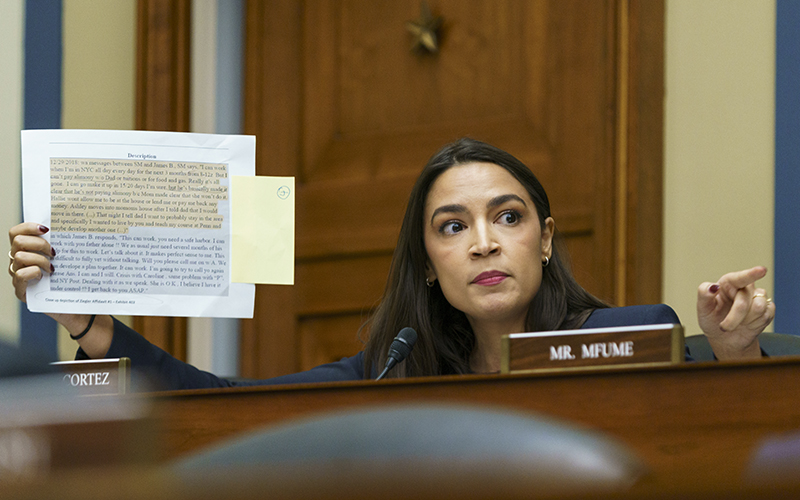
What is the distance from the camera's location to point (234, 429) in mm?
846

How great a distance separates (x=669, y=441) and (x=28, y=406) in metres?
0.52

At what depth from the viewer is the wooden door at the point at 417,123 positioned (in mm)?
2312

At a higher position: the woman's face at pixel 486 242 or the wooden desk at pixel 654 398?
the woman's face at pixel 486 242

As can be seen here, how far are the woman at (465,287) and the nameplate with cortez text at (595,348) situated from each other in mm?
696

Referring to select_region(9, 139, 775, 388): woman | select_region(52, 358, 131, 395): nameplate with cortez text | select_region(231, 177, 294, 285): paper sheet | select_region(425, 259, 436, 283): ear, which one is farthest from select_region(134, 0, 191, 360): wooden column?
select_region(52, 358, 131, 395): nameplate with cortez text

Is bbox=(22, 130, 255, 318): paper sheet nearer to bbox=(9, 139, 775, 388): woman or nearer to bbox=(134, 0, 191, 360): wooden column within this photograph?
bbox=(9, 139, 775, 388): woman

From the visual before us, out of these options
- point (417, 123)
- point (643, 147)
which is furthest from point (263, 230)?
point (417, 123)

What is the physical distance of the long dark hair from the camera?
169cm

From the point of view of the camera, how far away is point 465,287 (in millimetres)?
1609

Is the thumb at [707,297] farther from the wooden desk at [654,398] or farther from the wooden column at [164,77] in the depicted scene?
the wooden column at [164,77]

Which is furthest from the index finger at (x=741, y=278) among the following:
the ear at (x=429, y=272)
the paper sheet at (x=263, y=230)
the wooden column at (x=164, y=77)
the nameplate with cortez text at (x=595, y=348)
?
the wooden column at (x=164, y=77)

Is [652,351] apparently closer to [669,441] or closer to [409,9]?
[669,441]

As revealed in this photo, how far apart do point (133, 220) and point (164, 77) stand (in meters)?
1.62

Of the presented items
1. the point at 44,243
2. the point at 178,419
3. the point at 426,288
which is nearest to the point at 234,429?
the point at 178,419
